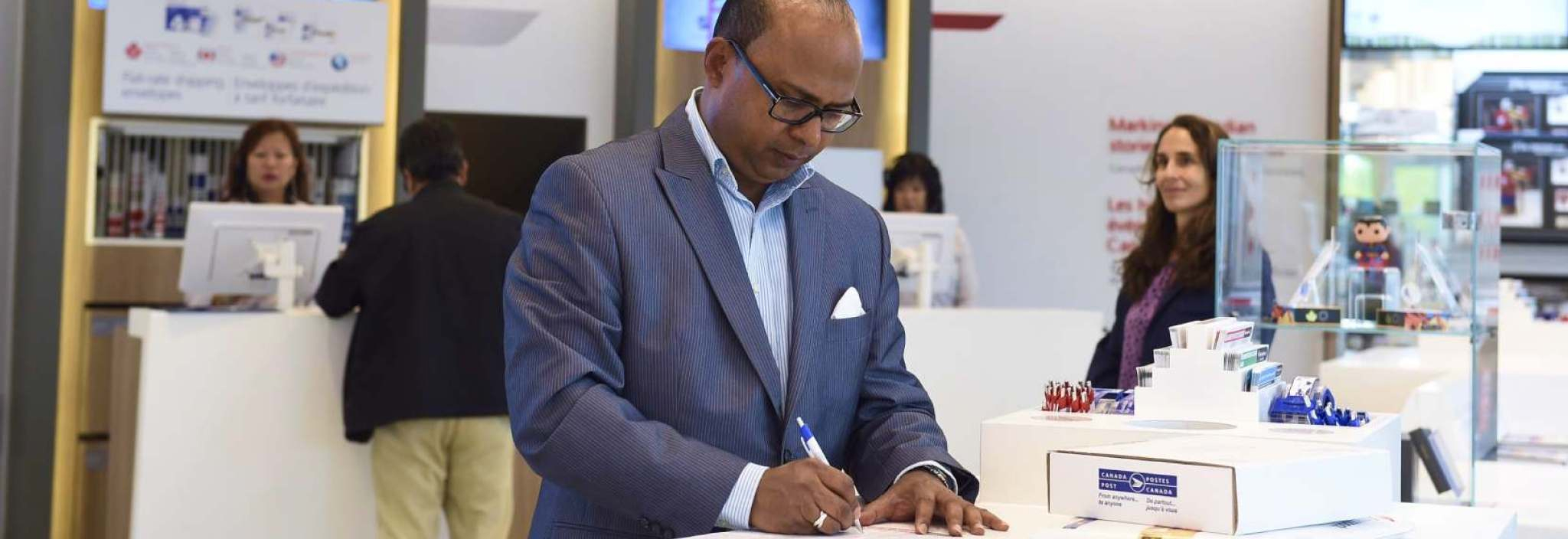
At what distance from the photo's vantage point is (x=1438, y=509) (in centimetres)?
200

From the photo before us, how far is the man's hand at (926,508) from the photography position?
1.66 metres

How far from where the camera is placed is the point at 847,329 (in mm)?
1859

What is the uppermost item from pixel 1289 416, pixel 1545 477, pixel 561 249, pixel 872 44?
pixel 872 44

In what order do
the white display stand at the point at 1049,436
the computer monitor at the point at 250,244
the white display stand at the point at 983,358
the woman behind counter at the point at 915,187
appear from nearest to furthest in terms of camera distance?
the white display stand at the point at 1049,436 → the computer monitor at the point at 250,244 → the white display stand at the point at 983,358 → the woman behind counter at the point at 915,187

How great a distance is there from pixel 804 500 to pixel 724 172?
1.42 ft

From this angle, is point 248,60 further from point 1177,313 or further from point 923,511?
point 923,511

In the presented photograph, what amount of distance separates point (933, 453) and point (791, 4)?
54cm

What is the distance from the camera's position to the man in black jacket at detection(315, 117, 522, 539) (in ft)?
14.3

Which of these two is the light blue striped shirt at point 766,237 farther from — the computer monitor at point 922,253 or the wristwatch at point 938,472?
the computer monitor at point 922,253

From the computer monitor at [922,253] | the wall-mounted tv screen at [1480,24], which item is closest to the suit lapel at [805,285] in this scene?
the computer monitor at [922,253]

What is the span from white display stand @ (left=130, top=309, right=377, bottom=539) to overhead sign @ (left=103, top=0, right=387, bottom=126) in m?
1.47

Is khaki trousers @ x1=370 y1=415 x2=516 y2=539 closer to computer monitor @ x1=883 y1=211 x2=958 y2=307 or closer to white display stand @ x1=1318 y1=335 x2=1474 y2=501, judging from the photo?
computer monitor @ x1=883 y1=211 x2=958 y2=307

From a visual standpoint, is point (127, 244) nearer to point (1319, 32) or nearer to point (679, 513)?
point (679, 513)

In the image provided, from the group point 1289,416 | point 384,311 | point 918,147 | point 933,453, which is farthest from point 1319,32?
point 933,453
